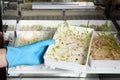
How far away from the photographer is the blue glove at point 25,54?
1074 mm

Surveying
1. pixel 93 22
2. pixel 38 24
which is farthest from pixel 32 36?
pixel 93 22

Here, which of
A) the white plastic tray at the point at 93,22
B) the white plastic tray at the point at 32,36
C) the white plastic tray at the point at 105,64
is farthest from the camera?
the white plastic tray at the point at 93,22

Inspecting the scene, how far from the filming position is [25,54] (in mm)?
1090

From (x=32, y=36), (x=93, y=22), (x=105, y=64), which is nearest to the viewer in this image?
(x=105, y=64)

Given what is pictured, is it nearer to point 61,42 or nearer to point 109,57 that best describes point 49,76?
point 61,42

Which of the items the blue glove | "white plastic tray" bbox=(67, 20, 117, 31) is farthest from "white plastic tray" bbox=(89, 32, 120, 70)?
"white plastic tray" bbox=(67, 20, 117, 31)

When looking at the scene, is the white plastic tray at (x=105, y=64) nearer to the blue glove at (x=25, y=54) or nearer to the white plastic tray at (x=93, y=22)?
the blue glove at (x=25, y=54)

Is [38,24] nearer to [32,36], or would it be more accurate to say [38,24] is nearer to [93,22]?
[32,36]

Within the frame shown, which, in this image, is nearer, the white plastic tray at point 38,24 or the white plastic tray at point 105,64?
the white plastic tray at point 105,64

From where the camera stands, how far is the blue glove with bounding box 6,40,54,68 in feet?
3.52

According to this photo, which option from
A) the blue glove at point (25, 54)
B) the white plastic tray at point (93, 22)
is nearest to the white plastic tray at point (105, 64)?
the blue glove at point (25, 54)

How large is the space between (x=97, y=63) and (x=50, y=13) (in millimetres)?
505

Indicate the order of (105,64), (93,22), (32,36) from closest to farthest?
(105,64) → (32,36) → (93,22)

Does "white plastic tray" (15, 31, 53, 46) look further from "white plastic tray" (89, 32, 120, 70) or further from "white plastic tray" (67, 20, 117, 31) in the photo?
"white plastic tray" (89, 32, 120, 70)
